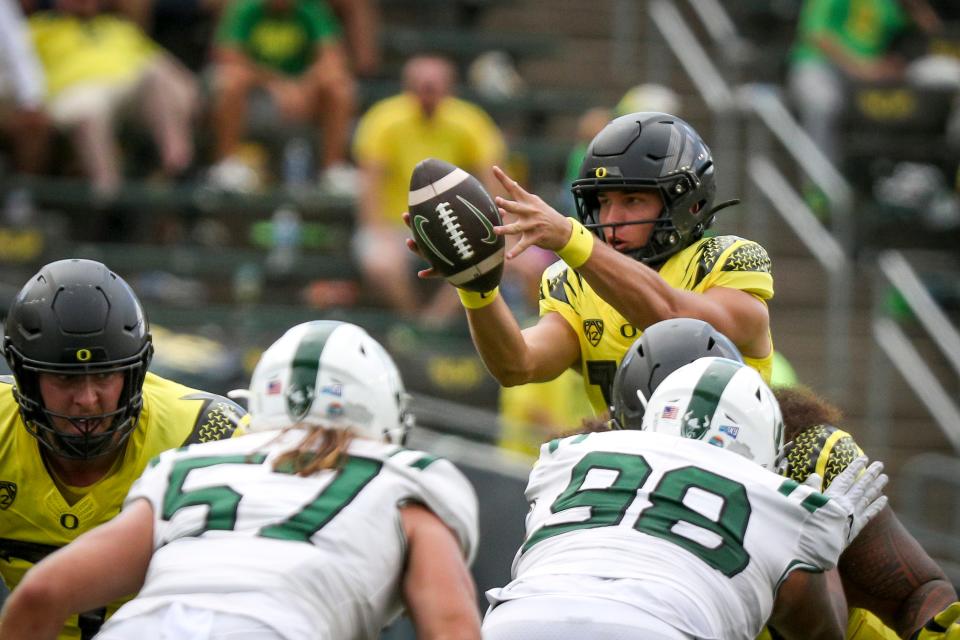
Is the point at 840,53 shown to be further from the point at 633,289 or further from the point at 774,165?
the point at 633,289

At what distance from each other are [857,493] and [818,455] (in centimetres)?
56

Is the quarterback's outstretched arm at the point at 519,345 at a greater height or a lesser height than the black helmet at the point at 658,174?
lesser

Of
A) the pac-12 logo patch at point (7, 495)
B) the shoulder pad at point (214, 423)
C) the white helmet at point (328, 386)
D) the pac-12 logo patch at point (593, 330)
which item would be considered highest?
the white helmet at point (328, 386)

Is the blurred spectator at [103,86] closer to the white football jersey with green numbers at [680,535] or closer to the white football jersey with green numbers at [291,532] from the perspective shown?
the white football jersey with green numbers at [291,532]

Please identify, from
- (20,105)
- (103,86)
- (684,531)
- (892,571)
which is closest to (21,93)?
(20,105)

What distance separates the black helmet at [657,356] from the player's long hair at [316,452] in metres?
0.93

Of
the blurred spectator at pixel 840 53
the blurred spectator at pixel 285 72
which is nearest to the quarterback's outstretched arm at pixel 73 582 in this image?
the blurred spectator at pixel 285 72

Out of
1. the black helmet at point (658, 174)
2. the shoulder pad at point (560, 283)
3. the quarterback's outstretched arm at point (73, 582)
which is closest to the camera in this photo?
the quarterback's outstretched arm at point (73, 582)

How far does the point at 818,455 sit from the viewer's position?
458cm

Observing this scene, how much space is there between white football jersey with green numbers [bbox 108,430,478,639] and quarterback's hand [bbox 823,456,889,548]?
3.23 ft

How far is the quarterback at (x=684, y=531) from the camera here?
11.6 ft

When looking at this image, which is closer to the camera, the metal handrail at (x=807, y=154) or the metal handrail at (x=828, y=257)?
the metal handrail at (x=828, y=257)

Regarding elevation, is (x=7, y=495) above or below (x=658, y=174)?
below

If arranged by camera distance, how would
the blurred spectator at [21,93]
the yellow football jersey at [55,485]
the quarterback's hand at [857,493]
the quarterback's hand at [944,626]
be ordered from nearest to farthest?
1. the quarterback's hand at [857,493]
2. the quarterback's hand at [944,626]
3. the yellow football jersey at [55,485]
4. the blurred spectator at [21,93]
